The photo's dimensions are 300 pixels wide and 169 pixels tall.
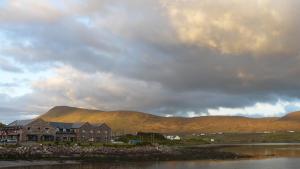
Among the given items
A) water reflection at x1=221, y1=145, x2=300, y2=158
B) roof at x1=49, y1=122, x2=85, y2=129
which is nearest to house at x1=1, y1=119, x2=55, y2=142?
roof at x1=49, y1=122, x2=85, y2=129

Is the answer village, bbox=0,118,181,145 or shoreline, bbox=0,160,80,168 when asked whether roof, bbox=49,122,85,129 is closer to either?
village, bbox=0,118,181,145

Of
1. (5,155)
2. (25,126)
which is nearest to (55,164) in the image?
(5,155)

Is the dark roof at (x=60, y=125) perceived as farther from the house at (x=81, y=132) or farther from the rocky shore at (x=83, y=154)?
the rocky shore at (x=83, y=154)

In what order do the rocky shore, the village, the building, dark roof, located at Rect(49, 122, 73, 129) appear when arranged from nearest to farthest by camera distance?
the rocky shore
the village
the building
dark roof, located at Rect(49, 122, 73, 129)

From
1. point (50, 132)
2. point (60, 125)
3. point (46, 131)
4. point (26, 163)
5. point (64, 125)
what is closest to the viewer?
point (26, 163)

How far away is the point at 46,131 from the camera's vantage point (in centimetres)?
13062

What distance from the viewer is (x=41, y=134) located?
12975cm

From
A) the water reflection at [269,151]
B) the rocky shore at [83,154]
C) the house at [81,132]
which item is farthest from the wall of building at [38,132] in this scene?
the water reflection at [269,151]

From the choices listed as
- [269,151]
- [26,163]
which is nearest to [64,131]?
[269,151]

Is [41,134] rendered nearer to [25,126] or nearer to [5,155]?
[25,126]

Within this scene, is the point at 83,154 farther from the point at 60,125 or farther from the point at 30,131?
the point at 60,125

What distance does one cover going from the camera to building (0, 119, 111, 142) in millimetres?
127312

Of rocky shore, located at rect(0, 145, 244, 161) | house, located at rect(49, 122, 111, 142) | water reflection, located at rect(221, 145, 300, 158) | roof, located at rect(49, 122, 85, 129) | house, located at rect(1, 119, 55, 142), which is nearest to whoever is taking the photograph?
rocky shore, located at rect(0, 145, 244, 161)

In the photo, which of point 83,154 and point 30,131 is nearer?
point 83,154
